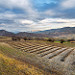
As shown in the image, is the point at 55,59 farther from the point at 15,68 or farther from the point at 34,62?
the point at 15,68

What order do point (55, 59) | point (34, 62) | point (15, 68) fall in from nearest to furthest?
point (15, 68) → point (34, 62) → point (55, 59)

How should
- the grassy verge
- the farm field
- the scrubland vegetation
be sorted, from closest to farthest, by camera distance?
the grassy verge
the scrubland vegetation
the farm field

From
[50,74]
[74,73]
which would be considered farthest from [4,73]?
[74,73]

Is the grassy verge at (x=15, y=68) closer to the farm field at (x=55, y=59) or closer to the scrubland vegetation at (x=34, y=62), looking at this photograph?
the scrubland vegetation at (x=34, y=62)

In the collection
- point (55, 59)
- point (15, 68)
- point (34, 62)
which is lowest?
point (55, 59)

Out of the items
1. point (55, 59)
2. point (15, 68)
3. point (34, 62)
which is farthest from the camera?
point (55, 59)

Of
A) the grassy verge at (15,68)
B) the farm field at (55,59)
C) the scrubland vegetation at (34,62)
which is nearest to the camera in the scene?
the grassy verge at (15,68)

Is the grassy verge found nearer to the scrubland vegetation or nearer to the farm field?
the scrubland vegetation

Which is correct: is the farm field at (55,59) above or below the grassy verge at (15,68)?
below

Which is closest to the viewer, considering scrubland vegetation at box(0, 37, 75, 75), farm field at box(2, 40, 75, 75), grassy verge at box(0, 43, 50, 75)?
grassy verge at box(0, 43, 50, 75)

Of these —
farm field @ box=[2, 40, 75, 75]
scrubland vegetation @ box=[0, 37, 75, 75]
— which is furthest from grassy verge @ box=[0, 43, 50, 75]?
farm field @ box=[2, 40, 75, 75]

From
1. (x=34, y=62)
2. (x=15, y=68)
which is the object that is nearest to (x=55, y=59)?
(x=34, y=62)

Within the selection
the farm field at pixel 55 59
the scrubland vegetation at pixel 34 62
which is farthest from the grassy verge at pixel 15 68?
the farm field at pixel 55 59

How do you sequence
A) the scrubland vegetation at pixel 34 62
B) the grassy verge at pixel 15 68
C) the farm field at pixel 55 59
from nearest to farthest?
the grassy verge at pixel 15 68 < the scrubland vegetation at pixel 34 62 < the farm field at pixel 55 59
